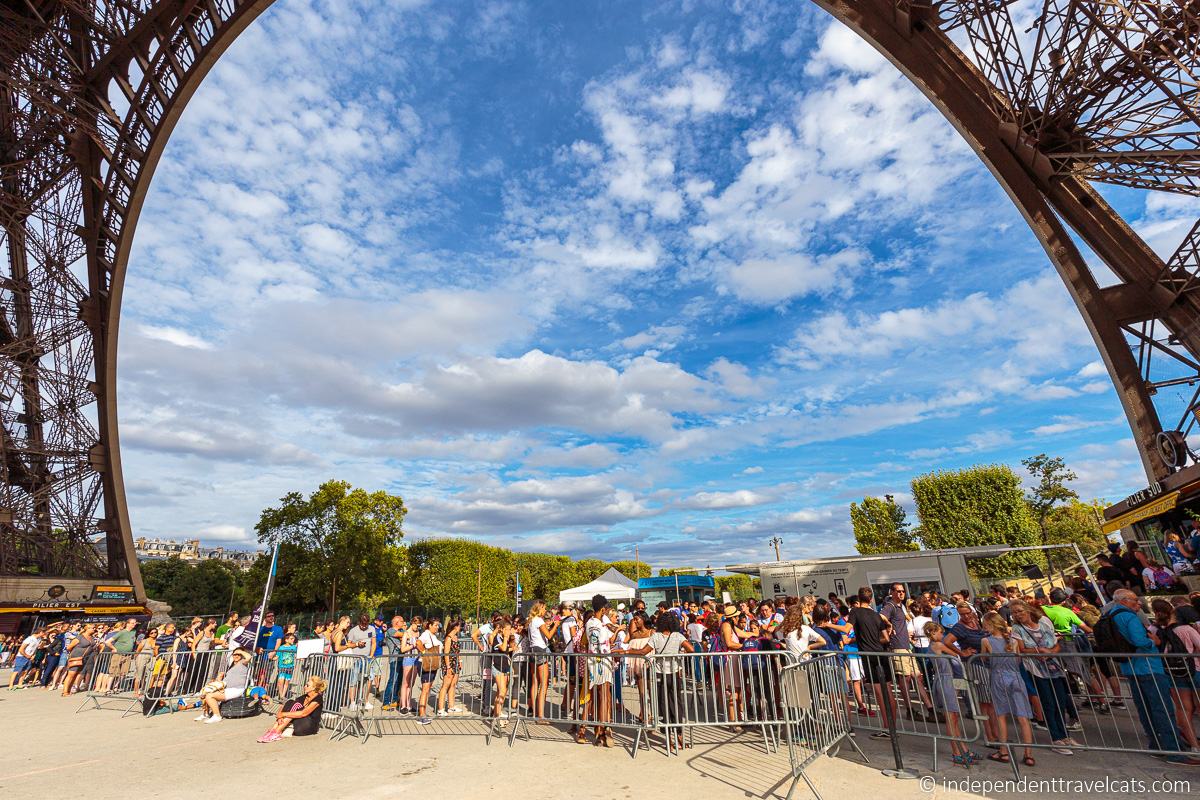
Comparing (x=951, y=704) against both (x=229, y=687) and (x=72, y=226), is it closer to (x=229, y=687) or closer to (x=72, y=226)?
(x=229, y=687)

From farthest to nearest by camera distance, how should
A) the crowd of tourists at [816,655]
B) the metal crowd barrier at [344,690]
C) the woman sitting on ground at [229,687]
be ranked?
the woman sitting on ground at [229,687]
the metal crowd barrier at [344,690]
the crowd of tourists at [816,655]

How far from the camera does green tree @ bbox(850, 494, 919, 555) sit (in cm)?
4506

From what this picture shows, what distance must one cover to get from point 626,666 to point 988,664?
453cm

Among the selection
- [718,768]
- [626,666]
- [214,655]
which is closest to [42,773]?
[214,655]

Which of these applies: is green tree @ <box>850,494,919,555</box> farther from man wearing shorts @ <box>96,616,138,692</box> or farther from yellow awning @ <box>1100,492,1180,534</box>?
man wearing shorts @ <box>96,616,138,692</box>

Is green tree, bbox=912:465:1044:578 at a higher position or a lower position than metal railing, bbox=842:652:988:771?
higher

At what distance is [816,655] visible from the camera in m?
6.71

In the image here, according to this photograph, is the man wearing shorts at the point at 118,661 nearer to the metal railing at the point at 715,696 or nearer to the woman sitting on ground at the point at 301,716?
the woman sitting on ground at the point at 301,716

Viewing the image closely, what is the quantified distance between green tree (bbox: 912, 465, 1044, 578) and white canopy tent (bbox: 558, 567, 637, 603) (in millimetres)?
23921

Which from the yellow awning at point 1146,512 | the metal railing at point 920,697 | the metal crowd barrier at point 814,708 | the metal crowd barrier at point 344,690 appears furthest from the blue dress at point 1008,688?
the yellow awning at point 1146,512

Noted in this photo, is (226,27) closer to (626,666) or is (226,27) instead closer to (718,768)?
(626,666)

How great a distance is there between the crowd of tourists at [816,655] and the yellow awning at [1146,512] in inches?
76.5

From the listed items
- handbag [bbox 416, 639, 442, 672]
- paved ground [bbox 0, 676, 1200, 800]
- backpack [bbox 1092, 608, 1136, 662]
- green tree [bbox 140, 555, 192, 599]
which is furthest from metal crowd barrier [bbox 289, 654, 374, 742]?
green tree [bbox 140, 555, 192, 599]

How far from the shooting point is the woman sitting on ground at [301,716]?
768 cm
